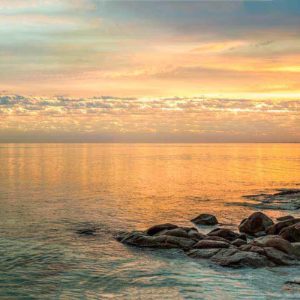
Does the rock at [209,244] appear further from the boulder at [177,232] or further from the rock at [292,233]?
the rock at [292,233]

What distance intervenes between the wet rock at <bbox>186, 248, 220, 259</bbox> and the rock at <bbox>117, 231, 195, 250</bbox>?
125 centimetres

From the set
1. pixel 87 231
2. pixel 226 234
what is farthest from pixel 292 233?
pixel 87 231

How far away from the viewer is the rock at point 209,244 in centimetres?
2692

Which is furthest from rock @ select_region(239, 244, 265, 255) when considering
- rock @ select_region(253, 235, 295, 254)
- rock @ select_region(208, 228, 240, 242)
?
rock @ select_region(208, 228, 240, 242)

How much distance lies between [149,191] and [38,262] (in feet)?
134

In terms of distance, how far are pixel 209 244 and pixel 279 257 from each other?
14.4ft

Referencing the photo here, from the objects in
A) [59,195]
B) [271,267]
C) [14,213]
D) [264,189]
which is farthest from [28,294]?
[264,189]

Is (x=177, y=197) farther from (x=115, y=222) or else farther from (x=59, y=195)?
(x=115, y=222)

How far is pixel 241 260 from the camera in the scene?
24125mm

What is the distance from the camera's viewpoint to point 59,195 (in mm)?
57781

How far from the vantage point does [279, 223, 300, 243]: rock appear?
29.5 meters

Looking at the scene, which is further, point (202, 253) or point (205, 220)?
point (205, 220)

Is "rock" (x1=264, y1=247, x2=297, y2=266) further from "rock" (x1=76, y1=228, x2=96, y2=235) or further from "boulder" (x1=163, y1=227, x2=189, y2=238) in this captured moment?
"rock" (x1=76, y1=228, x2=96, y2=235)

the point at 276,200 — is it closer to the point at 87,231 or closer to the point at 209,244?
the point at 87,231
